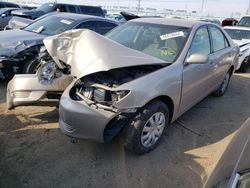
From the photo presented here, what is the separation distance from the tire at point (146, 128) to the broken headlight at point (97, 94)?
356 mm

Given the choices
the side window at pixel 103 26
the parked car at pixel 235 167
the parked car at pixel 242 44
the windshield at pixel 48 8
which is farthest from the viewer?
the windshield at pixel 48 8

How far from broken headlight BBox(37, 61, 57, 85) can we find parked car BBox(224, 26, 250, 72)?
5.23 m

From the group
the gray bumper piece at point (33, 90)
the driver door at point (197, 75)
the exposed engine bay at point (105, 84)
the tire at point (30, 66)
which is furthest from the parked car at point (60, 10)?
the exposed engine bay at point (105, 84)

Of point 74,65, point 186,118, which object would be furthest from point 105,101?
point 186,118

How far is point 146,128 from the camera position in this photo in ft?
10.4

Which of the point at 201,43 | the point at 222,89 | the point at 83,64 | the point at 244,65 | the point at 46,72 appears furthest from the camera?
the point at 244,65

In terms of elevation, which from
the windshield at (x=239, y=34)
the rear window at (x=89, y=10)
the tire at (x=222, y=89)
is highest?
the rear window at (x=89, y=10)

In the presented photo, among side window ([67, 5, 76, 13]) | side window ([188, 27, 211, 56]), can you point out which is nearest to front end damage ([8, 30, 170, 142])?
side window ([188, 27, 211, 56])

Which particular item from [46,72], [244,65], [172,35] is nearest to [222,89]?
[172,35]

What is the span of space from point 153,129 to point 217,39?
2.47 metres

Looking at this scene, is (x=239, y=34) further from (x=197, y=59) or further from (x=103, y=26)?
(x=197, y=59)

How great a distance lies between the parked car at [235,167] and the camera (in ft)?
4.90

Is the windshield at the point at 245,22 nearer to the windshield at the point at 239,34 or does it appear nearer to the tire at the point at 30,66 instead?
the windshield at the point at 239,34

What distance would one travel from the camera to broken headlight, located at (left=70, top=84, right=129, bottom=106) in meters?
2.86
